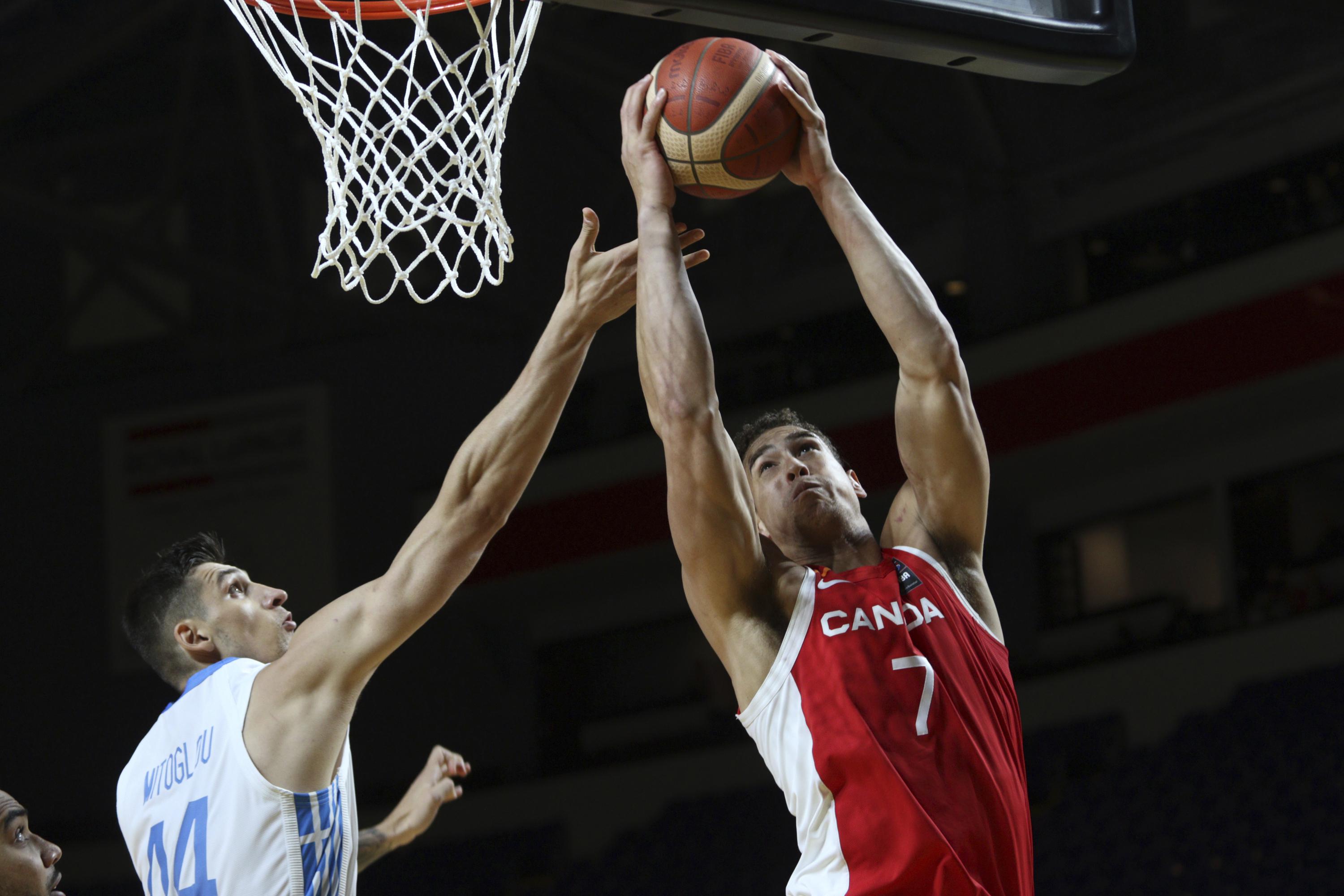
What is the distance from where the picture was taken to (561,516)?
34.1 feet

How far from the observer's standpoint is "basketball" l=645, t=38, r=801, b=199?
257 centimetres

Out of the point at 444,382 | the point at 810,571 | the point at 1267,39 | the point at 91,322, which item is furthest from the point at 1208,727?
the point at 91,322

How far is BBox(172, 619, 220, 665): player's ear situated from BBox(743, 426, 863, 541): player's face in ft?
4.67

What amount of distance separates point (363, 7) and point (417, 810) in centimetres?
215

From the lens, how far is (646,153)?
2639 millimetres

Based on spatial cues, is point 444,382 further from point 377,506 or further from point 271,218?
point 271,218

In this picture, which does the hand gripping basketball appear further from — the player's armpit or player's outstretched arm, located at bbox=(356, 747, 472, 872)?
player's outstretched arm, located at bbox=(356, 747, 472, 872)

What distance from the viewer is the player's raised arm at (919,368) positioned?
2574mm

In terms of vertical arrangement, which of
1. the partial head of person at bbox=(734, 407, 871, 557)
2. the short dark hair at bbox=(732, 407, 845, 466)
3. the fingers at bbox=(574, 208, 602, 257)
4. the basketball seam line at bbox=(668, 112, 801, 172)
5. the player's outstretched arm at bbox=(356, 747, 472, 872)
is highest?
the basketball seam line at bbox=(668, 112, 801, 172)

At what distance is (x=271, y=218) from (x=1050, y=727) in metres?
7.07

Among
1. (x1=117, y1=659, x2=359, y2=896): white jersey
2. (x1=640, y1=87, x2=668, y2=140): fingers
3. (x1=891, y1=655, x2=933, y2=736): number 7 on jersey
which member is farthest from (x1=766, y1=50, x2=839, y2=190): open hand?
(x1=117, y1=659, x2=359, y2=896): white jersey

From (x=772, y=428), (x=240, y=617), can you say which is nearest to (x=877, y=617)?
(x=772, y=428)

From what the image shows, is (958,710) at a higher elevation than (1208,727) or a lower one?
higher

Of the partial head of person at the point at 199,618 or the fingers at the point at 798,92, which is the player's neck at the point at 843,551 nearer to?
the fingers at the point at 798,92
